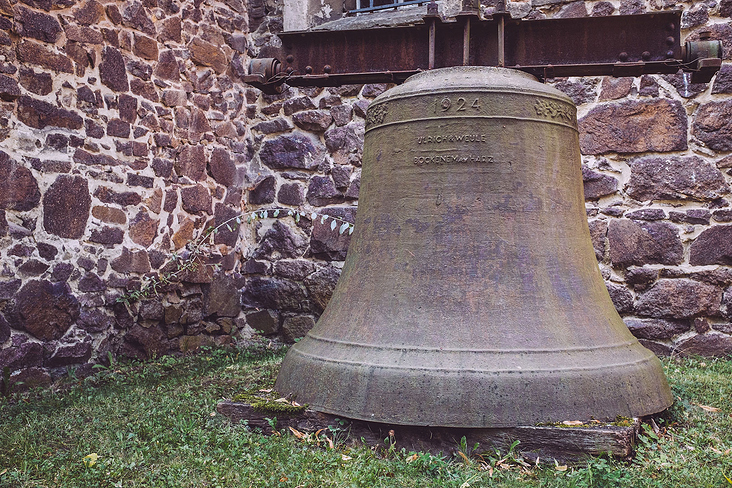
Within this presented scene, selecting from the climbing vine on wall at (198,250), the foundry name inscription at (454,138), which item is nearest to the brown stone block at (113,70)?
the climbing vine on wall at (198,250)

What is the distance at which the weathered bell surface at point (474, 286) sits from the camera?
2.24m

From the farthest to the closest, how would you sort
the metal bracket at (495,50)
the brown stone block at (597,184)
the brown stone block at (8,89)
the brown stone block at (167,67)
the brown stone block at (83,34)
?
1. the brown stone block at (167,67)
2. the brown stone block at (597,184)
3. the brown stone block at (83,34)
4. the brown stone block at (8,89)
5. the metal bracket at (495,50)

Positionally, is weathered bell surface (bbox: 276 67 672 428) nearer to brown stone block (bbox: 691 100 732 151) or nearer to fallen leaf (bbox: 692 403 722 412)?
fallen leaf (bbox: 692 403 722 412)

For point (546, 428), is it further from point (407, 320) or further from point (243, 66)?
point (243, 66)

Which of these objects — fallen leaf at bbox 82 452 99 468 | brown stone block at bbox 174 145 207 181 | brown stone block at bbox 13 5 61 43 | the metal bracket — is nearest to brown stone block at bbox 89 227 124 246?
brown stone block at bbox 174 145 207 181

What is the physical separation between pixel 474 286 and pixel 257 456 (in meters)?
0.95

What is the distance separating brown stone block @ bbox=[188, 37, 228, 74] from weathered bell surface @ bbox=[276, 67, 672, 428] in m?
2.99

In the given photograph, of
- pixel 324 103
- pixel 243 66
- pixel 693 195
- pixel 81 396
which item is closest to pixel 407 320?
pixel 81 396

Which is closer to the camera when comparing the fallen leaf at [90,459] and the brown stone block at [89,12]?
the fallen leaf at [90,459]

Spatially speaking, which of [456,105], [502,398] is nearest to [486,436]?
[502,398]

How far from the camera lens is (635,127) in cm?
457

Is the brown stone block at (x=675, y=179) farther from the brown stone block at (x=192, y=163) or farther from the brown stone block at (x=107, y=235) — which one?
the brown stone block at (x=107, y=235)

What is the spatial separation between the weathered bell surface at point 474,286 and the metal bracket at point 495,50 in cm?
17

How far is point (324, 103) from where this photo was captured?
215 inches
